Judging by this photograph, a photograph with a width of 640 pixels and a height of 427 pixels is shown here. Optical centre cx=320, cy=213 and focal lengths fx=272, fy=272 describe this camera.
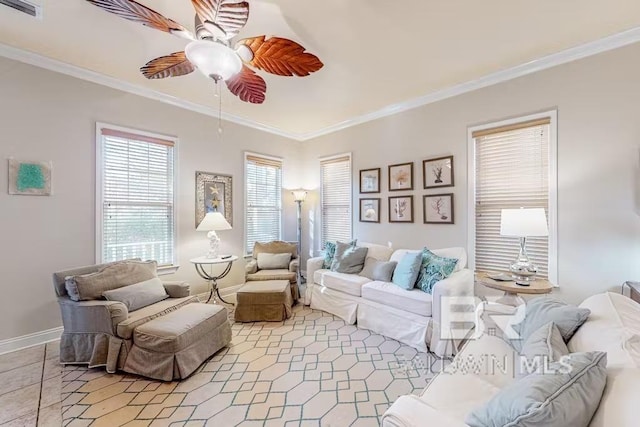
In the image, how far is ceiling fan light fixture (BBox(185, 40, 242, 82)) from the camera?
1658mm

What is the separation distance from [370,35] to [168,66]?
1668mm

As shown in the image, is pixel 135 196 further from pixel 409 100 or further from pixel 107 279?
pixel 409 100

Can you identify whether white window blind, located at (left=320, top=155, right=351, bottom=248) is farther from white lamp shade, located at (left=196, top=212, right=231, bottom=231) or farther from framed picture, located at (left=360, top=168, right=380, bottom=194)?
white lamp shade, located at (left=196, top=212, right=231, bottom=231)

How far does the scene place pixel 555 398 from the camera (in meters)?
0.77

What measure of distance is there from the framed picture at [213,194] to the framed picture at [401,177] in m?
2.49

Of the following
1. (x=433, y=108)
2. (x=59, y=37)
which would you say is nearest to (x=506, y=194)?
(x=433, y=108)

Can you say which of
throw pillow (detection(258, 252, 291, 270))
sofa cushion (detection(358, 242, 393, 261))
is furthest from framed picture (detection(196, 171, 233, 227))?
sofa cushion (detection(358, 242, 393, 261))

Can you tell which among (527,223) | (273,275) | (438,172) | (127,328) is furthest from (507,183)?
(127,328)

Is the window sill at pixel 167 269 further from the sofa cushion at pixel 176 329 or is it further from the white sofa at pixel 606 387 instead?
the white sofa at pixel 606 387

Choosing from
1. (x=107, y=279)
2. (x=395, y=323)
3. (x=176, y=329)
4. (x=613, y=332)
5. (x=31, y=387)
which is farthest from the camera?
(x=395, y=323)

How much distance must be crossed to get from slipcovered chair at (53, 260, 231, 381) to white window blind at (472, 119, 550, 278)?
9.97 ft

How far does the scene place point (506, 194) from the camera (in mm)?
3029

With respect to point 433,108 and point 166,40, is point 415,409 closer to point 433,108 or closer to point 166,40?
point 166,40

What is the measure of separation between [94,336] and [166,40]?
264 cm
